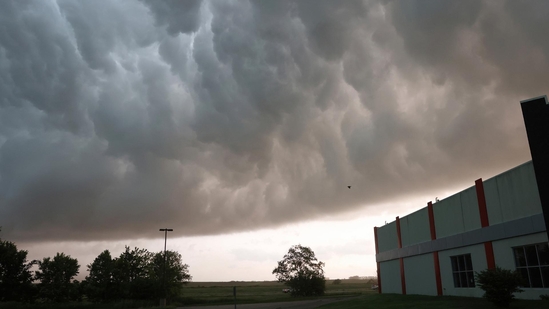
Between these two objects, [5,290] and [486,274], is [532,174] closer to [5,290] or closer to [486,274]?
[486,274]

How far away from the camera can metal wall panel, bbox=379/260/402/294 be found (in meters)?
46.2

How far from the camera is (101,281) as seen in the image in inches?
2411

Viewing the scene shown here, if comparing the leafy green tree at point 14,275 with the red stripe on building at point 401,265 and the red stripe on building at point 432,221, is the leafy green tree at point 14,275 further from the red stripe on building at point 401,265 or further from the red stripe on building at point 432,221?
the red stripe on building at point 432,221

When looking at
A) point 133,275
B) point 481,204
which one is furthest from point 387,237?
point 133,275

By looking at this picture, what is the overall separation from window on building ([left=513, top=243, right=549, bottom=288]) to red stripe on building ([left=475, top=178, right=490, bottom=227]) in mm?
3317

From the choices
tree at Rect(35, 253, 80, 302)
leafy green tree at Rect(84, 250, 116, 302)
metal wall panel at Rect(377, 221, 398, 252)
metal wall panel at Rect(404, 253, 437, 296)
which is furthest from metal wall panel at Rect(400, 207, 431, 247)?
tree at Rect(35, 253, 80, 302)

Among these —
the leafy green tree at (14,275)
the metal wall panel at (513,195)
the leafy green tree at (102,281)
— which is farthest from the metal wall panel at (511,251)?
the leafy green tree at (14,275)

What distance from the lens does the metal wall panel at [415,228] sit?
38.9 m

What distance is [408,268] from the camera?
42906 mm

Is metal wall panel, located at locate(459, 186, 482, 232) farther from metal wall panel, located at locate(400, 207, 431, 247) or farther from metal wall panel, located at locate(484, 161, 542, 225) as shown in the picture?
metal wall panel, located at locate(400, 207, 431, 247)

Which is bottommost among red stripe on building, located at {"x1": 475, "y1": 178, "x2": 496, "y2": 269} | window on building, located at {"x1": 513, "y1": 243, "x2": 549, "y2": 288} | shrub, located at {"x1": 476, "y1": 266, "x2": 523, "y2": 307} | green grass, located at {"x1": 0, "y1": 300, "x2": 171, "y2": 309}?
green grass, located at {"x1": 0, "y1": 300, "x2": 171, "y2": 309}

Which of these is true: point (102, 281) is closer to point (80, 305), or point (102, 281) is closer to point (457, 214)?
point (80, 305)

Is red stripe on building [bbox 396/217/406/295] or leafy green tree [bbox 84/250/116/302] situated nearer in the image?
red stripe on building [bbox 396/217/406/295]

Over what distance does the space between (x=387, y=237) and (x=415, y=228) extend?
9.37 metres
